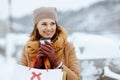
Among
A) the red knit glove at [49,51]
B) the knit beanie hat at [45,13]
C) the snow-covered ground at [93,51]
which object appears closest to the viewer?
the red knit glove at [49,51]

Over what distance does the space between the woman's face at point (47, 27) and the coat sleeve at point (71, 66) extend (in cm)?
10

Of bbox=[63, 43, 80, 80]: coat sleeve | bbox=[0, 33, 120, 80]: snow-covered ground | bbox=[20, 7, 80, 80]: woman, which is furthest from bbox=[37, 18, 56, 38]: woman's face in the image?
bbox=[0, 33, 120, 80]: snow-covered ground

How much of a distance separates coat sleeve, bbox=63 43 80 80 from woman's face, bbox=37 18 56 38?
0.34 feet

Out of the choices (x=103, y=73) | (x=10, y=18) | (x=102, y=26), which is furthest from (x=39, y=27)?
(x=10, y=18)

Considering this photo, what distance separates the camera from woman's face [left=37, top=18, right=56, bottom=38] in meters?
1.39

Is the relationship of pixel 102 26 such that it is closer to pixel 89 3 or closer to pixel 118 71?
pixel 89 3

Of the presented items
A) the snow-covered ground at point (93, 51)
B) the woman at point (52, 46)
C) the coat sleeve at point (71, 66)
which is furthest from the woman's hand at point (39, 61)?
the snow-covered ground at point (93, 51)

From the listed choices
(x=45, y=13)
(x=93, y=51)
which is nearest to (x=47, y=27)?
(x=45, y=13)

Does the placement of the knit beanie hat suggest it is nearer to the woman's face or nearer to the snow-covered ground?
the woman's face

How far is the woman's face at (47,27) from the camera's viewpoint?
1.39 meters

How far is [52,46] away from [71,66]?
5.7 inches

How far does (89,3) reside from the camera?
2.79 metres

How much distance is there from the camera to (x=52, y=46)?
1.32 metres

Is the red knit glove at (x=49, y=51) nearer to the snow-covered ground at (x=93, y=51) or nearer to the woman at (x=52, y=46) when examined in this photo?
the woman at (x=52, y=46)
